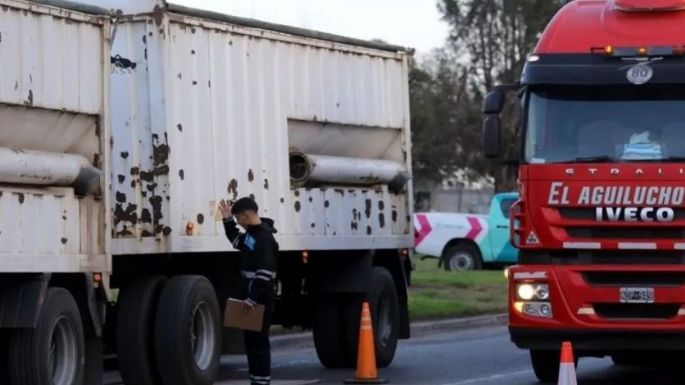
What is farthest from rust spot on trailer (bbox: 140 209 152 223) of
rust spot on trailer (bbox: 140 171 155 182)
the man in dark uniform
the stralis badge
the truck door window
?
the truck door window

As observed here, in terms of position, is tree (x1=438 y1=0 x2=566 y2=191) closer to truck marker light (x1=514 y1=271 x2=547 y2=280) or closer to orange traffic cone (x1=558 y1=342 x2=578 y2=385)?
truck marker light (x1=514 y1=271 x2=547 y2=280)

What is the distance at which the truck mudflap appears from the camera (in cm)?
1399

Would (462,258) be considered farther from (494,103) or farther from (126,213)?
(126,213)

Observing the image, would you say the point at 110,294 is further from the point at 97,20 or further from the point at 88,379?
the point at 97,20

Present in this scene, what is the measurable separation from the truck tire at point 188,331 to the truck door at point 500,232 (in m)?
22.5

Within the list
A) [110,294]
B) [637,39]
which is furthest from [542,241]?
[110,294]

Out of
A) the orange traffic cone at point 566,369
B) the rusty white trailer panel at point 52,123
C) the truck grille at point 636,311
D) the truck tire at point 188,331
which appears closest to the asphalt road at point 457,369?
the truck tire at point 188,331

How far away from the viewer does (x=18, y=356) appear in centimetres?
1254

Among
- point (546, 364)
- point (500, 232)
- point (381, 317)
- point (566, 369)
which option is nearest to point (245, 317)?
point (566, 369)

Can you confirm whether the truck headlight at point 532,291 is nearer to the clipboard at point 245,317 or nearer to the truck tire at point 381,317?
the clipboard at point 245,317

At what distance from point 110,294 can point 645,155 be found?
16.0 ft

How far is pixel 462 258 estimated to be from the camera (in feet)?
126

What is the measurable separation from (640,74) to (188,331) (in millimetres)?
4666

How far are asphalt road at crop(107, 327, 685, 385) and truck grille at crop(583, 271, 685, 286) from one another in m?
1.99
